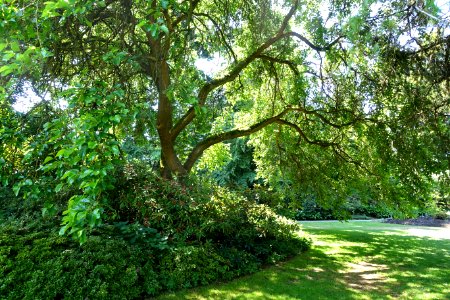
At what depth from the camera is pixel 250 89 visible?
10930 mm

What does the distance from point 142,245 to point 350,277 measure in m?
4.13

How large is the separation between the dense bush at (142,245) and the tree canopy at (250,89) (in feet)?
2.68

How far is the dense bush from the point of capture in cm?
462

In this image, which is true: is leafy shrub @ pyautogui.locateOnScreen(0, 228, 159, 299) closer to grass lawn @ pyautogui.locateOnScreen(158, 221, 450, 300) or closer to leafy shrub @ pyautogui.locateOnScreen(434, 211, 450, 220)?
grass lawn @ pyautogui.locateOnScreen(158, 221, 450, 300)

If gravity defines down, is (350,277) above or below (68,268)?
below

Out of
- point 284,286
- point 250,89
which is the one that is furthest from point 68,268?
point 250,89

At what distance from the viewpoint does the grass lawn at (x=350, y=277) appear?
558 cm

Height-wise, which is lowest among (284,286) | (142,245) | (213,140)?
(284,286)

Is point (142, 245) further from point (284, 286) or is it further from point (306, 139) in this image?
point (306, 139)

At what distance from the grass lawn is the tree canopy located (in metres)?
1.65

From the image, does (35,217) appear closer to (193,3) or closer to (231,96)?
(193,3)

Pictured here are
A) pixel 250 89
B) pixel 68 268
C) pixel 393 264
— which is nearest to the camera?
pixel 68 268

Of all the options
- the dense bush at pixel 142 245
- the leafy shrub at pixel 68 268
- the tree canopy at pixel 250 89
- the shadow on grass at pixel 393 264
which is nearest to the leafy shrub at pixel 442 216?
the shadow on grass at pixel 393 264

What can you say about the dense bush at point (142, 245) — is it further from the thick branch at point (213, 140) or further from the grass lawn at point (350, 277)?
the thick branch at point (213, 140)
